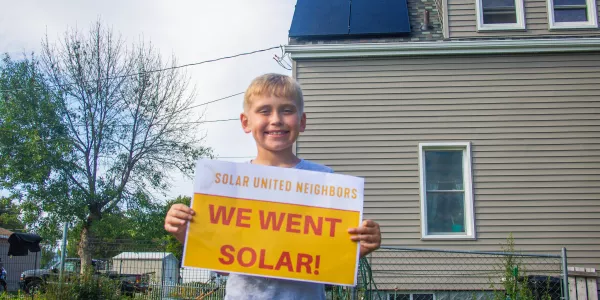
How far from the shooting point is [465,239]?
8.63 meters

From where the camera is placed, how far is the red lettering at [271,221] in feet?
6.30

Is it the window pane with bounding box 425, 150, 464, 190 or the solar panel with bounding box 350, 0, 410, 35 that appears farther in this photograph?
the solar panel with bounding box 350, 0, 410, 35

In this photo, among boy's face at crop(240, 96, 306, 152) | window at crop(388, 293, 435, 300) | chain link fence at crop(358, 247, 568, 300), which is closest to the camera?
boy's face at crop(240, 96, 306, 152)

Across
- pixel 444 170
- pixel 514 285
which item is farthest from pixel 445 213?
pixel 514 285

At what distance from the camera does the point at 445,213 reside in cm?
889

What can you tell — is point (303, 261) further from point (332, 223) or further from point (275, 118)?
point (275, 118)

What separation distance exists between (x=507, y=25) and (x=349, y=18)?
2919 millimetres

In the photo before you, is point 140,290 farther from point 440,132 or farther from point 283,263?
point 283,263

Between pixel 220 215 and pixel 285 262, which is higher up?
pixel 220 215

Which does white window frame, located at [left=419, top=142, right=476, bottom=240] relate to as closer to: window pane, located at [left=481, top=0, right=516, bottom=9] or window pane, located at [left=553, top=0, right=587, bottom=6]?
window pane, located at [left=481, top=0, right=516, bottom=9]

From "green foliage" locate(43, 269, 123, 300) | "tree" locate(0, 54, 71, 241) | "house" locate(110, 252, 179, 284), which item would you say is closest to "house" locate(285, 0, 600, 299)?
"house" locate(110, 252, 179, 284)

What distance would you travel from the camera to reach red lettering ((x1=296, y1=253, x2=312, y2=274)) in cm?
186

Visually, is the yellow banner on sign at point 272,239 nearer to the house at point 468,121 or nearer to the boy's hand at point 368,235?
the boy's hand at point 368,235

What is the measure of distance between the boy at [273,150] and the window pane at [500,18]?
342 inches
